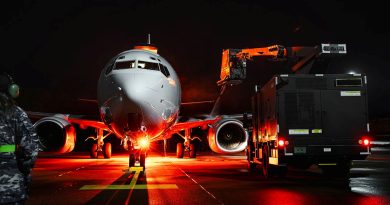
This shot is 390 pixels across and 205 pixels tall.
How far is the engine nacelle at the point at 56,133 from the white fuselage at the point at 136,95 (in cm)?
600

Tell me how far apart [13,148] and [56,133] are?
1708 centimetres

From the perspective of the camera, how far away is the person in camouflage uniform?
A: 3.62 meters

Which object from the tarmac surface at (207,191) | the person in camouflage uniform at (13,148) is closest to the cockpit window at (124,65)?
the tarmac surface at (207,191)

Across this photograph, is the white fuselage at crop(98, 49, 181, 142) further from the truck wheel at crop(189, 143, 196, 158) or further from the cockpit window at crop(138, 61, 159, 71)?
the truck wheel at crop(189, 143, 196, 158)

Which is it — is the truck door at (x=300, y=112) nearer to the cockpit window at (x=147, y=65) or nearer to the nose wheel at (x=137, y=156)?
the nose wheel at (x=137, y=156)

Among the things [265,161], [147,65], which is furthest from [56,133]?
[265,161]

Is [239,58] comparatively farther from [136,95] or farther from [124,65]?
[136,95]

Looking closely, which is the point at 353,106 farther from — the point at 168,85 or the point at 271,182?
the point at 168,85

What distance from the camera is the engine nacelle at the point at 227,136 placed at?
1998 cm

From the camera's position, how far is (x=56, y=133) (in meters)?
20.1

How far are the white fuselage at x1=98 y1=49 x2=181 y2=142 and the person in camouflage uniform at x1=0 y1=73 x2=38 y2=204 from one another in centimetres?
847

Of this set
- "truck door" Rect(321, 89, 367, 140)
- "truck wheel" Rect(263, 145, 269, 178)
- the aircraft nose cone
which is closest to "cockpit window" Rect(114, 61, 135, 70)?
the aircraft nose cone

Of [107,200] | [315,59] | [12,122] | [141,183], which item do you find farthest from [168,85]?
[12,122]

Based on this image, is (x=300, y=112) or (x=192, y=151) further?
(x=192, y=151)
